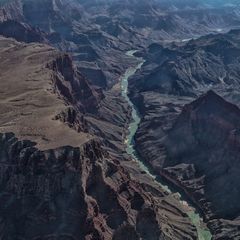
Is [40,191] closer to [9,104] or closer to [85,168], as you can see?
[85,168]

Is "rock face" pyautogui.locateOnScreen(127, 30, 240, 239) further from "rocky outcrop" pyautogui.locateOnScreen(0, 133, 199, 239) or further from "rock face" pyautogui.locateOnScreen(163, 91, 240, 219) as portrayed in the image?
"rocky outcrop" pyautogui.locateOnScreen(0, 133, 199, 239)

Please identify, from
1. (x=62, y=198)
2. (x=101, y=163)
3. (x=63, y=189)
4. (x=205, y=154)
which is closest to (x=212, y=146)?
(x=205, y=154)

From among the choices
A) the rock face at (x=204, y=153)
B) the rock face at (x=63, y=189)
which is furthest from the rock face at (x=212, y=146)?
the rock face at (x=63, y=189)

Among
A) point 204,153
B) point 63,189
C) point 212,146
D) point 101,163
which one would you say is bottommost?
point 204,153

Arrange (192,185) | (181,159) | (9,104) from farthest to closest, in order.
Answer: (181,159)
(192,185)
(9,104)

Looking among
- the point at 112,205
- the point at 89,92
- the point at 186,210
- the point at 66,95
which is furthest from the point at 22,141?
the point at 89,92

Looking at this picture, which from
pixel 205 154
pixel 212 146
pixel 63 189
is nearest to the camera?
pixel 63 189

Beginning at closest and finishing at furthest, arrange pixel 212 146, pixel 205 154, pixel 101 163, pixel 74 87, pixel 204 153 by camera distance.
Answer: pixel 101 163 → pixel 205 154 → pixel 204 153 → pixel 212 146 → pixel 74 87

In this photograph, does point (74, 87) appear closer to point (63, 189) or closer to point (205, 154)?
point (205, 154)

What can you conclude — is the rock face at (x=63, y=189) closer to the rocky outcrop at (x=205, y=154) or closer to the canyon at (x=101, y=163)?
the canyon at (x=101, y=163)

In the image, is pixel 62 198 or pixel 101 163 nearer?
pixel 62 198

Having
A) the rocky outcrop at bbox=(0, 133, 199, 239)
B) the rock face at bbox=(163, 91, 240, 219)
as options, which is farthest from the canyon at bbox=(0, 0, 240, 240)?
the rock face at bbox=(163, 91, 240, 219)
